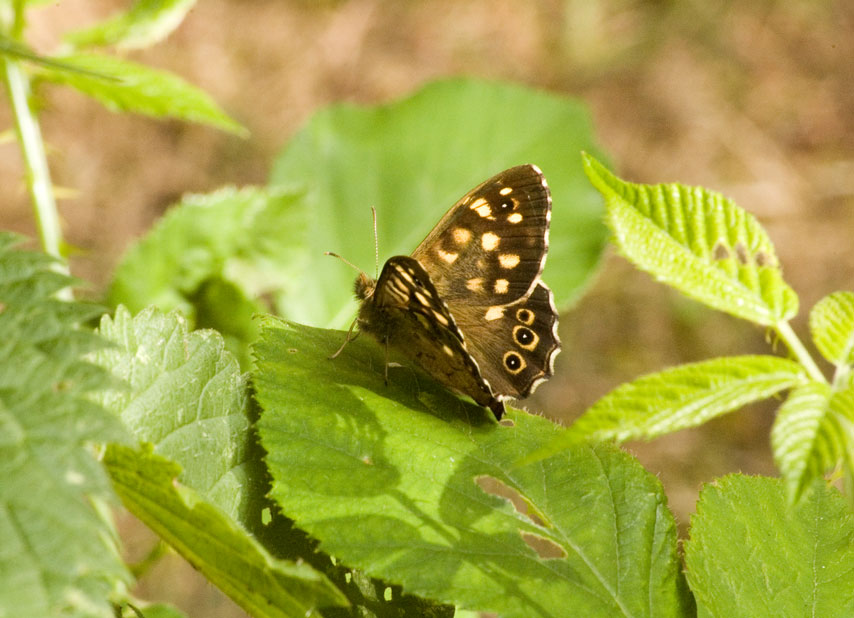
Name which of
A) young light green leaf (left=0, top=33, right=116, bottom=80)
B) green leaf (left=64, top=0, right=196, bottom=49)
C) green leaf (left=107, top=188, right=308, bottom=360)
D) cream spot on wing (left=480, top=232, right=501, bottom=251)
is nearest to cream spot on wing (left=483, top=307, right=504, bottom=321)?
cream spot on wing (left=480, top=232, right=501, bottom=251)

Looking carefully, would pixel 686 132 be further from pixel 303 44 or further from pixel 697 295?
pixel 697 295

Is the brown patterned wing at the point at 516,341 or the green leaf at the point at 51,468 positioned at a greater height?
the green leaf at the point at 51,468

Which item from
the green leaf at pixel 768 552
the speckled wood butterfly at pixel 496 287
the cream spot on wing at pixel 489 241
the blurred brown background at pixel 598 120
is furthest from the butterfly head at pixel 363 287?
the blurred brown background at pixel 598 120

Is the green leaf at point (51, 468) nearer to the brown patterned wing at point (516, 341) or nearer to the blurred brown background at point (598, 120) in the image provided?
the brown patterned wing at point (516, 341)

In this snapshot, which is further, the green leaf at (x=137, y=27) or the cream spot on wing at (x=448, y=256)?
the green leaf at (x=137, y=27)

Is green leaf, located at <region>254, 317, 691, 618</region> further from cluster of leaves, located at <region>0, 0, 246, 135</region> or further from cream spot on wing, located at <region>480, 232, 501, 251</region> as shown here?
cluster of leaves, located at <region>0, 0, 246, 135</region>

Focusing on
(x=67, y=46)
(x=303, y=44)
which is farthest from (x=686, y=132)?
(x=67, y=46)

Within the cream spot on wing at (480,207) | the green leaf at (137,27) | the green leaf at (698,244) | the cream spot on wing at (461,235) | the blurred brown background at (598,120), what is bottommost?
the blurred brown background at (598,120)

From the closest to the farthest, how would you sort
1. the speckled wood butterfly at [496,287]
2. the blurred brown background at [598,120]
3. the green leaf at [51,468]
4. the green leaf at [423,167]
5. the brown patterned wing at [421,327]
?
the green leaf at [51,468] → the brown patterned wing at [421,327] → the speckled wood butterfly at [496,287] → the green leaf at [423,167] → the blurred brown background at [598,120]
